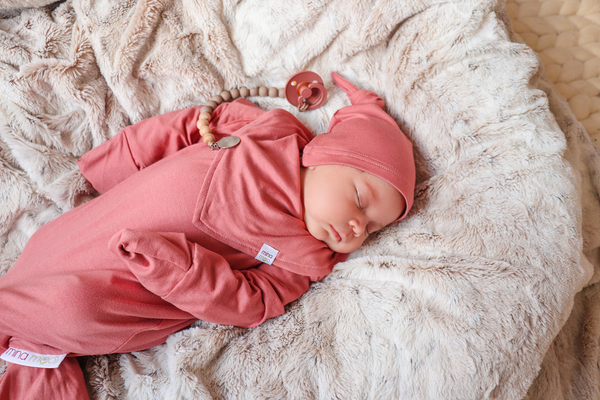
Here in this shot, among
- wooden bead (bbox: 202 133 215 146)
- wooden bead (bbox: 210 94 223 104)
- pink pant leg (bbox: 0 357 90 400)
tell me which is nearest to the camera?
pink pant leg (bbox: 0 357 90 400)

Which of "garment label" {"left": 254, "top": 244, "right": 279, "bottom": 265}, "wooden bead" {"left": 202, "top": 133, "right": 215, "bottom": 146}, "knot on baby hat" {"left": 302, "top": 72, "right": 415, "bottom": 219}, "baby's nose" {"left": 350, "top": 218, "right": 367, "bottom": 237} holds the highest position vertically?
"wooden bead" {"left": 202, "top": 133, "right": 215, "bottom": 146}

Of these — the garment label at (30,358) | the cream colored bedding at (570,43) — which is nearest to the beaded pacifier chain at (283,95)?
the garment label at (30,358)

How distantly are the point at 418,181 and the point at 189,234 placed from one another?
0.75 metres

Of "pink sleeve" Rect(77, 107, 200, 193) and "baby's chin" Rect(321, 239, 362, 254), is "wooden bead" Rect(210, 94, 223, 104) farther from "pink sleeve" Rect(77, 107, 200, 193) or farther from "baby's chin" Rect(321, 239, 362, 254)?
"baby's chin" Rect(321, 239, 362, 254)

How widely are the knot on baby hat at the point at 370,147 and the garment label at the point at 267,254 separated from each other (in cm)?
28

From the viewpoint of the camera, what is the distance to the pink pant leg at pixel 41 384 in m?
0.89

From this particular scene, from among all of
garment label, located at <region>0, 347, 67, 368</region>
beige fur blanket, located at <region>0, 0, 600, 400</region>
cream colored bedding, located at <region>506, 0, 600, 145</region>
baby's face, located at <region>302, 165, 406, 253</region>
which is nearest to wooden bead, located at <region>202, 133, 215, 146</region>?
beige fur blanket, located at <region>0, 0, 600, 400</region>

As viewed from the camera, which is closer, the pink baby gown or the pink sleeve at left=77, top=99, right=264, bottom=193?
the pink baby gown

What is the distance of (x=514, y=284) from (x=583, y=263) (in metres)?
0.23

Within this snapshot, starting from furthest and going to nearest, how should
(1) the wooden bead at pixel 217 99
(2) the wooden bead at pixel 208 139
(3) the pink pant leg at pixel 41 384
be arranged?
(1) the wooden bead at pixel 217 99, (2) the wooden bead at pixel 208 139, (3) the pink pant leg at pixel 41 384

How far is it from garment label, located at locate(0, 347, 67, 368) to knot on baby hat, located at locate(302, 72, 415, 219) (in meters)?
0.85

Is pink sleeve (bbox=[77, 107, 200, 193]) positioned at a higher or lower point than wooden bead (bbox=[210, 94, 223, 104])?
lower

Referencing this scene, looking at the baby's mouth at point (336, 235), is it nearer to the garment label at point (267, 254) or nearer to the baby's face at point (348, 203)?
the baby's face at point (348, 203)

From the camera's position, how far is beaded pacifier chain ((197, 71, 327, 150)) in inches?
44.6
